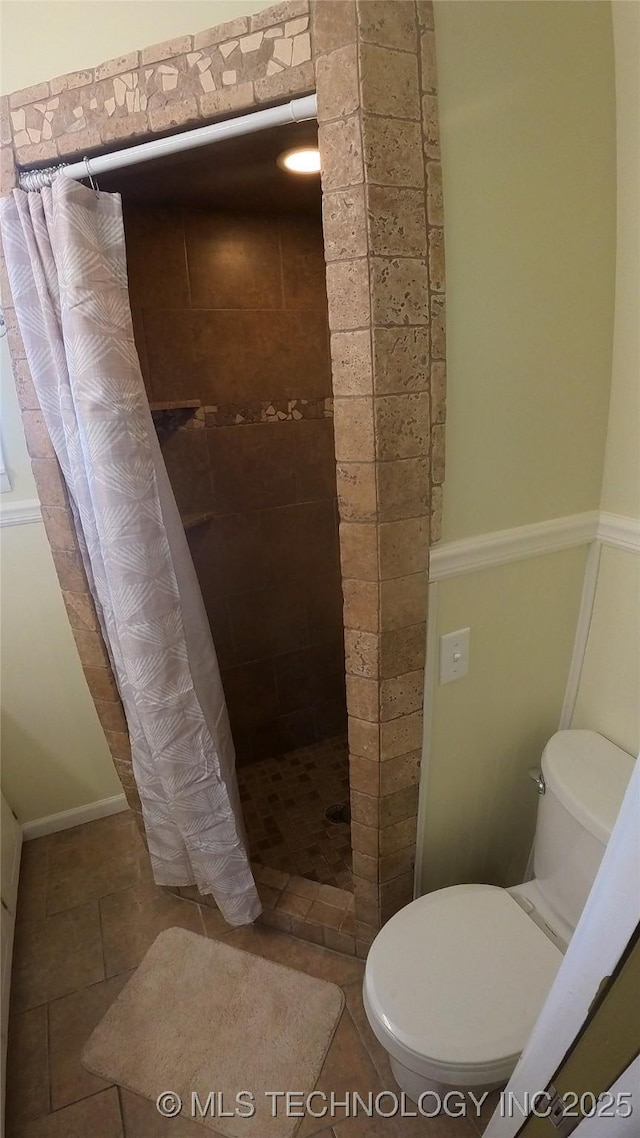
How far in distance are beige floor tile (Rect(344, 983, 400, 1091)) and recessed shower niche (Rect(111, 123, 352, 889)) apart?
11.8 inches

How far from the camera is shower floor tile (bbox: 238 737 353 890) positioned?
1.84m

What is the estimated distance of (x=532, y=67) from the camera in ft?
2.94

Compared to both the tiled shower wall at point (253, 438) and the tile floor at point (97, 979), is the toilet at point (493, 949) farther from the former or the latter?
the tiled shower wall at point (253, 438)

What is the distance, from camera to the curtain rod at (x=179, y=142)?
2.85 ft

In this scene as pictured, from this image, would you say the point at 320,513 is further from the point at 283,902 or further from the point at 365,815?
the point at 283,902

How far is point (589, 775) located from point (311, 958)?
1002mm

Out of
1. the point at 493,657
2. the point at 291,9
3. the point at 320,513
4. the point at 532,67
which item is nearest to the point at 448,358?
the point at 532,67

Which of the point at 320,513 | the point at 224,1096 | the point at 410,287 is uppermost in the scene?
the point at 410,287

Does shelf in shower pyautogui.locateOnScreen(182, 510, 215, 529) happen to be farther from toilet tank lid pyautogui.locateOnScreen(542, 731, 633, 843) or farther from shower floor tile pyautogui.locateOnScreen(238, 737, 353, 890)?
toilet tank lid pyautogui.locateOnScreen(542, 731, 633, 843)

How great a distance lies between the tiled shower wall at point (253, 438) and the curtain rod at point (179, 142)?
64cm

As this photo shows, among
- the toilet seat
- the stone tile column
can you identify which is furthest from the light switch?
the toilet seat

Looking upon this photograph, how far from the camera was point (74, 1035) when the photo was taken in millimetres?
1400

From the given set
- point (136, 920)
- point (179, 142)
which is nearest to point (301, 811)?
point (136, 920)

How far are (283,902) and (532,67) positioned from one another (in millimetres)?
2066
